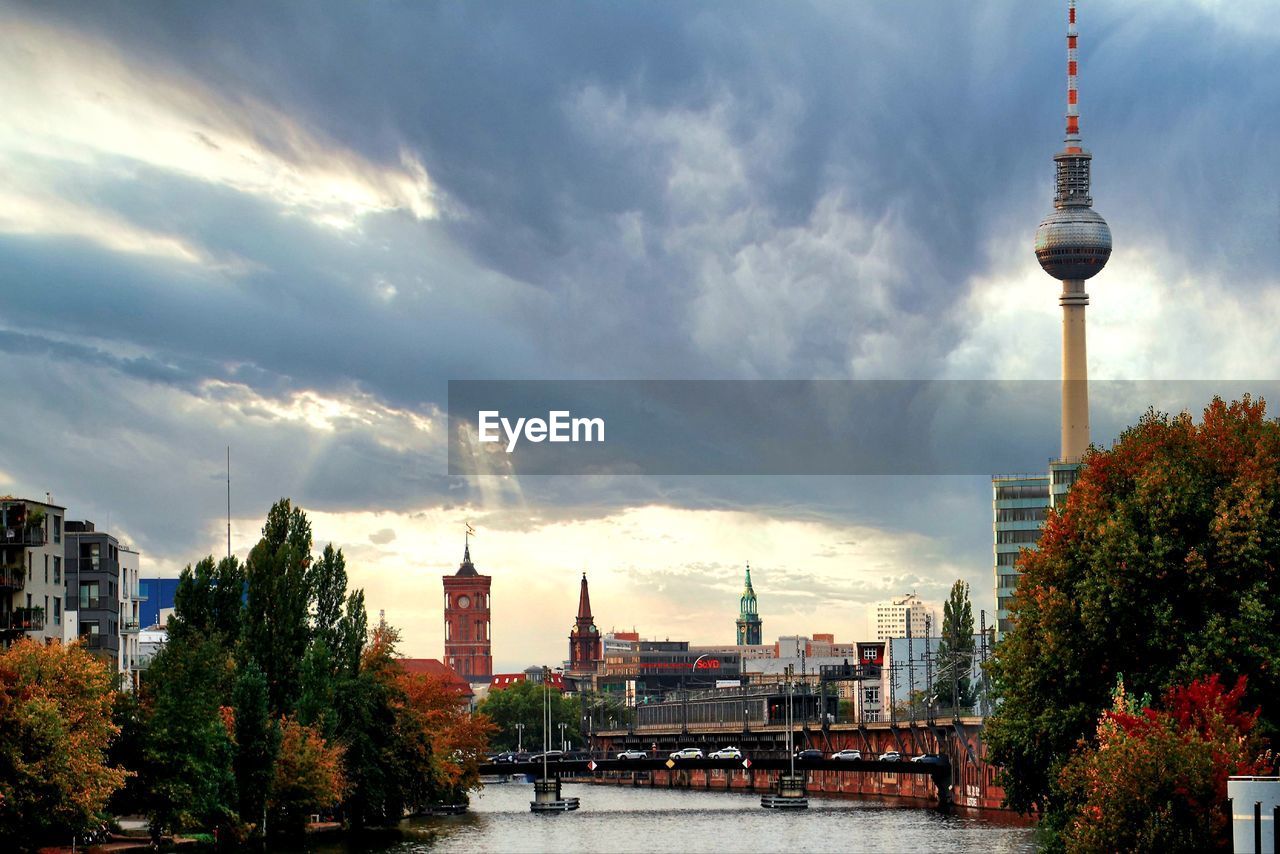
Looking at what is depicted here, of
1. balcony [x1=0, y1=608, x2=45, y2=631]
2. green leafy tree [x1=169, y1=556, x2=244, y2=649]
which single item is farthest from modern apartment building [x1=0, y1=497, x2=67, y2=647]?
green leafy tree [x1=169, y1=556, x2=244, y2=649]

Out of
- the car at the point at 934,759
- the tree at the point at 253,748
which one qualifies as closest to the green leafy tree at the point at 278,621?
the tree at the point at 253,748

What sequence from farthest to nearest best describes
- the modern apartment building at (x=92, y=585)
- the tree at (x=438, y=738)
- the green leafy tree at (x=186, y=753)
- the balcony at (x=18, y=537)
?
1. the modern apartment building at (x=92, y=585)
2. the tree at (x=438, y=738)
3. the balcony at (x=18, y=537)
4. the green leafy tree at (x=186, y=753)

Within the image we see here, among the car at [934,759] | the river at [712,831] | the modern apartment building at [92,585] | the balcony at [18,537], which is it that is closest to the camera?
the river at [712,831]

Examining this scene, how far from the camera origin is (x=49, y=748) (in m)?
98.6

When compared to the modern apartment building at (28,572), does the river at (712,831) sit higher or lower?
lower

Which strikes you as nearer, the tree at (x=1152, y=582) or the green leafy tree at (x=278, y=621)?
the tree at (x=1152, y=582)

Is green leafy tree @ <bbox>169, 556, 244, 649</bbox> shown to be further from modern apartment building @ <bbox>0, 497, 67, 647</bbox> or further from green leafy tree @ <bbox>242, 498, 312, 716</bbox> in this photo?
modern apartment building @ <bbox>0, 497, 67, 647</bbox>

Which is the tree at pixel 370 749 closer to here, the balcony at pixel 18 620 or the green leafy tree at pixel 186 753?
the green leafy tree at pixel 186 753

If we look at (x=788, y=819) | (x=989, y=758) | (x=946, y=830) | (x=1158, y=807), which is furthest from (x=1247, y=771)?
(x=788, y=819)

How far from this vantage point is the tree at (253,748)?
117250 millimetres

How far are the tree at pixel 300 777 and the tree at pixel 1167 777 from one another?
6166 cm

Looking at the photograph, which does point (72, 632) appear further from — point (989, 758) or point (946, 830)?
point (989, 758)

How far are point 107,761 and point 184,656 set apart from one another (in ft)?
32.9

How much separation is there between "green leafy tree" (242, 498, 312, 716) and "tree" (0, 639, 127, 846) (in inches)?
897
